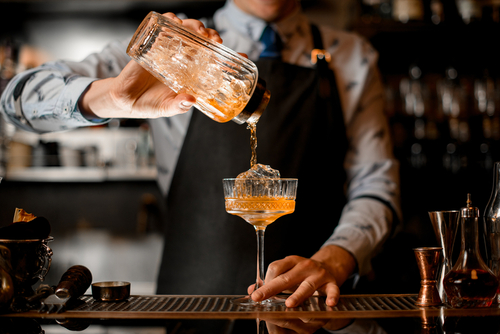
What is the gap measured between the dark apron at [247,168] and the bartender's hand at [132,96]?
0.43m

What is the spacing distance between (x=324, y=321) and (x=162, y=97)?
0.56 metres

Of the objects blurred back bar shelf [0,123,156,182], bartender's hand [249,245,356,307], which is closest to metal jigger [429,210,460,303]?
bartender's hand [249,245,356,307]

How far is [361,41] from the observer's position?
161 centimetres

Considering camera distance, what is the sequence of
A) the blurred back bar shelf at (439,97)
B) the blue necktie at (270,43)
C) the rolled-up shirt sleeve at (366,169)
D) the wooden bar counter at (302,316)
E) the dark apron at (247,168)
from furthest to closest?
1. the blurred back bar shelf at (439,97)
2. the blue necktie at (270,43)
3. the dark apron at (247,168)
4. the rolled-up shirt sleeve at (366,169)
5. the wooden bar counter at (302,316)

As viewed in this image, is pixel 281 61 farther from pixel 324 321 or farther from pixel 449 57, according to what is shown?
pixel 449 57

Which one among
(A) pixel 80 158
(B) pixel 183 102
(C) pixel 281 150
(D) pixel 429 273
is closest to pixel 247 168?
(C) pixel 281 150

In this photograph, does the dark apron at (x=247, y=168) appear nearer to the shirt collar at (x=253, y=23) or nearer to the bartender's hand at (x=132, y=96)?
the shirt collar at (x=253, y=23)

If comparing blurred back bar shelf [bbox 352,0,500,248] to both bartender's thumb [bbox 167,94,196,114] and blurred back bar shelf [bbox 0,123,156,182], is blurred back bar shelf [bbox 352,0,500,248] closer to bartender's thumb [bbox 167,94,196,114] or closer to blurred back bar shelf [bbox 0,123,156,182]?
blurred back bar shelf [bbox 0,123,156,182]

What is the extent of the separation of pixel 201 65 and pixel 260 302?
0.45 meters

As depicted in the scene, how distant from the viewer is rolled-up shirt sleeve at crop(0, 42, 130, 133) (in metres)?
1.09

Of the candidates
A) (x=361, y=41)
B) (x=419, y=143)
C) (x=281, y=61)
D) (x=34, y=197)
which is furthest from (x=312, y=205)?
(x=34, y=197)

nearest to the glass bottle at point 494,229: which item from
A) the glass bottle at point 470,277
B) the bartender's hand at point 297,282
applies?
the glass bottle at point 470,277

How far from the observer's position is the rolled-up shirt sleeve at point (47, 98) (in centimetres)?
109

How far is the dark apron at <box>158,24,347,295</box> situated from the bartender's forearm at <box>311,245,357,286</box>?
25 cm
